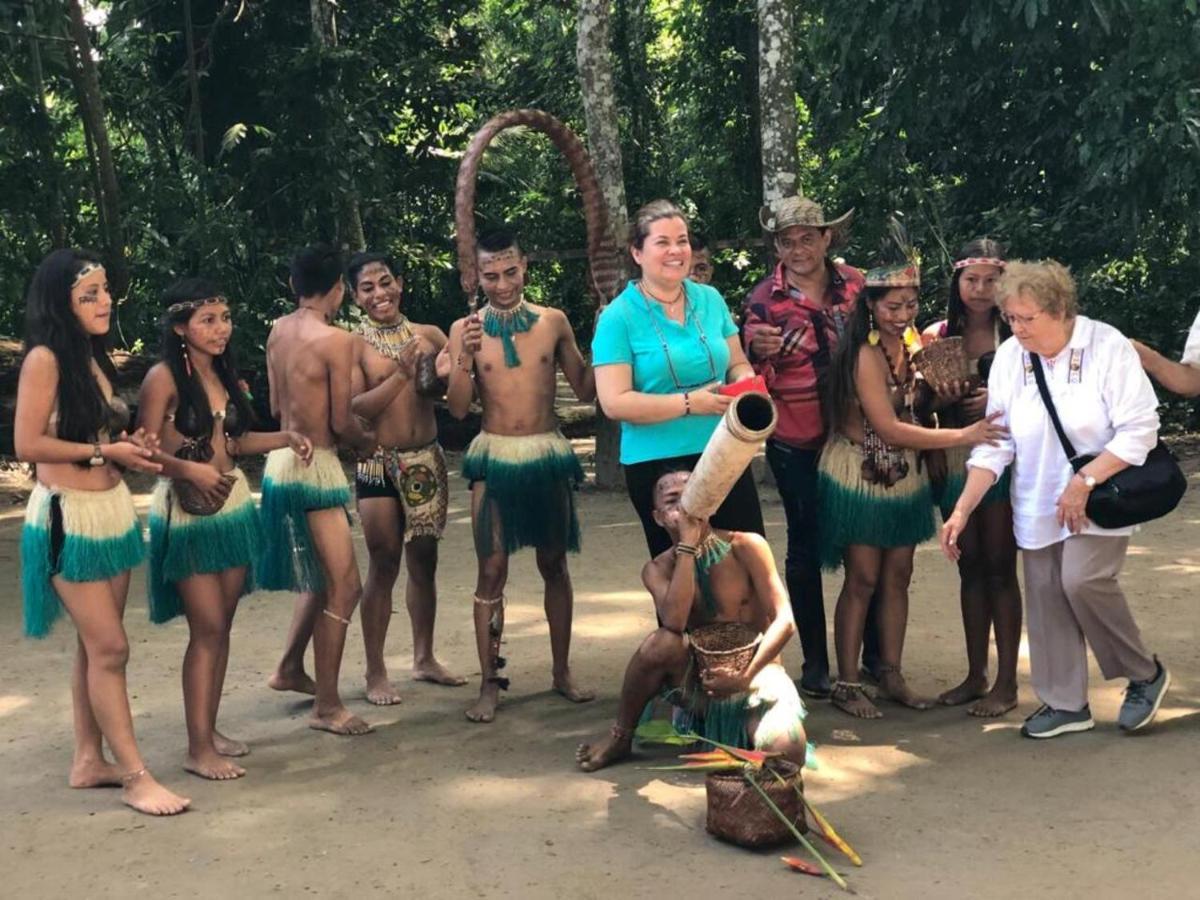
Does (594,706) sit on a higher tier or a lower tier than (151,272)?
lower

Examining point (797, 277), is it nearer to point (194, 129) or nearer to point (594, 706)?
point (594, 706)

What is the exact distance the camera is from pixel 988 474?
15.9ft

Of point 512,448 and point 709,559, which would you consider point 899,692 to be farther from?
point 512,448

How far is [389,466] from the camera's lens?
18.5 ft

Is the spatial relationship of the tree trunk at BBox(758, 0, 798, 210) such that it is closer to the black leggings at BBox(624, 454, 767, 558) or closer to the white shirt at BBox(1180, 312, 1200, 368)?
the white shirt at BBox(1180, 312, 1200, 368)

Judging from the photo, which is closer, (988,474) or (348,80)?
(988,474)

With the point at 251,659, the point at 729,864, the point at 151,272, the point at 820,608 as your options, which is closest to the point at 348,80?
the point at 151,272

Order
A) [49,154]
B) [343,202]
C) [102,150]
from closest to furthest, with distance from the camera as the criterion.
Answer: [102,150] → [49,154] → [343,202]

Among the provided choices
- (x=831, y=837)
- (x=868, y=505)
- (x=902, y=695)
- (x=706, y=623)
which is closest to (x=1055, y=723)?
(x=902, y=695)

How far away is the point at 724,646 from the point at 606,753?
53 centimetres

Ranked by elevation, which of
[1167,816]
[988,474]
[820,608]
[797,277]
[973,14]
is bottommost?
[1167,816]

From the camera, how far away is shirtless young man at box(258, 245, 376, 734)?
5.16 m

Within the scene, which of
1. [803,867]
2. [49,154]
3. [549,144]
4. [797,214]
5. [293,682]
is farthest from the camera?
[549,144]

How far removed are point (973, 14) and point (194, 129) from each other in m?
7.74
